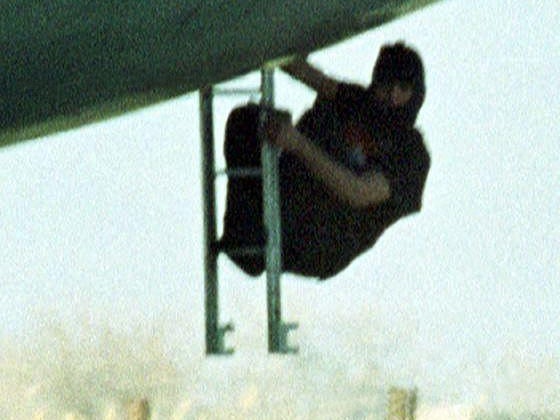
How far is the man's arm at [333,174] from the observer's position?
7.49 meters

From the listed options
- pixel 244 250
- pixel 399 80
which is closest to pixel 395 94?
pixel 399 80

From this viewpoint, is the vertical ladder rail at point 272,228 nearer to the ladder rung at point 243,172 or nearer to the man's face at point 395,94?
the ladder rung at point 243,172

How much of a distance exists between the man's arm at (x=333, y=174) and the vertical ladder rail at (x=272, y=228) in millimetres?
95

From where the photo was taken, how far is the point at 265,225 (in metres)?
7.66

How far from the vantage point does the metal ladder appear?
7500mm

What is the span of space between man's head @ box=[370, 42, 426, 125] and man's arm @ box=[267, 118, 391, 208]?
1.36ft

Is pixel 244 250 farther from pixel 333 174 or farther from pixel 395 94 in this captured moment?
pixel 395 94

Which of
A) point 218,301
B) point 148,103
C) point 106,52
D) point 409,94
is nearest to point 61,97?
point 106,52

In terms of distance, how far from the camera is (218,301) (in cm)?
773

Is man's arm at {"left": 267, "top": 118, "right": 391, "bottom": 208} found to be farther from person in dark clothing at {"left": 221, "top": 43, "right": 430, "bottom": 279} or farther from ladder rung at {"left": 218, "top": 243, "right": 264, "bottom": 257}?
ladder rung at {"left": 218, "top": 243, "right": 264, "bottom": 257}

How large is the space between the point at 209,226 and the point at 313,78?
31.5 inches

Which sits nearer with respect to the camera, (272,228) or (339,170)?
(272,228)

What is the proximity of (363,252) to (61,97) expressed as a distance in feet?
9.04

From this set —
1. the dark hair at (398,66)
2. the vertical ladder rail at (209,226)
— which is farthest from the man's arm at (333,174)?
the dark hair at (398,66)
